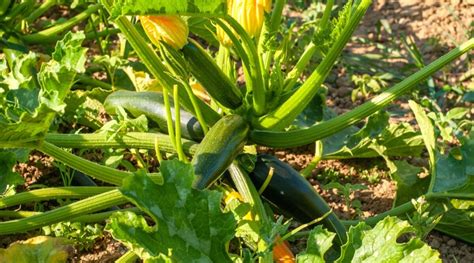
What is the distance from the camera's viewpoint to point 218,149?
2.34 m

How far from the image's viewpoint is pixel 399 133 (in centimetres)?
277

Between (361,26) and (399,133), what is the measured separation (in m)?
1.32

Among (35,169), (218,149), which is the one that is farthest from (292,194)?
(35,169)

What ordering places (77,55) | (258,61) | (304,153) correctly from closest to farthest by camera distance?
(77,55) → (258,61) → (304,153)

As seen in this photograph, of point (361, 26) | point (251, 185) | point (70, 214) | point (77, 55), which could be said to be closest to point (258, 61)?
point (251, 185)

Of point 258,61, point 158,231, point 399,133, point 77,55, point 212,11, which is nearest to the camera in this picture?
point 158,231

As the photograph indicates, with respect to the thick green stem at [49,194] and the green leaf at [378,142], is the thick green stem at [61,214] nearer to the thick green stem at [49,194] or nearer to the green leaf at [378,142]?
the thick green stem at [49,194]

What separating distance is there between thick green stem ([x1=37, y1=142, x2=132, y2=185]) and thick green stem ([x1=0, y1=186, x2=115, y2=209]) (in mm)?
112

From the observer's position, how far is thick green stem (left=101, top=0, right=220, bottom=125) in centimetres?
228

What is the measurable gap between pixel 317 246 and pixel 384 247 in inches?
5.7

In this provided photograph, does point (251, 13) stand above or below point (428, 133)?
above

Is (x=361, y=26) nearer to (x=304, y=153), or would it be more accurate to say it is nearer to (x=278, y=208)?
(x=304, y=153)

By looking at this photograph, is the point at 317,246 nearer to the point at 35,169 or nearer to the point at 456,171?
the point at 456,171

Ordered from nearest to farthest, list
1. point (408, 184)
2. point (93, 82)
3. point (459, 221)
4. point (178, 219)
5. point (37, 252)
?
point (178, 219) < point (37, 252) < point (459, 221) < point (408, 184) < point (93, 82)
